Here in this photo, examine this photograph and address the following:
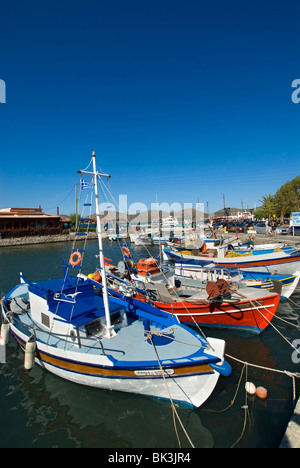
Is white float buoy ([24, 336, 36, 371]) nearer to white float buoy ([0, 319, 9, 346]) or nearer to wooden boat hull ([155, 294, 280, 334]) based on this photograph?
white float buoy ([0, 319, 9, 346])

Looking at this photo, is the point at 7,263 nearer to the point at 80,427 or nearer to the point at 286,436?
the point at 80,427

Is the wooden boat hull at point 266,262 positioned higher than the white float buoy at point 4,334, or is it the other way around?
the wooden boat hull at point 266,262

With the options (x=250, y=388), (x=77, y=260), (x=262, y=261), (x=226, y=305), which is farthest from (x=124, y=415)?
(x=262, y=261)

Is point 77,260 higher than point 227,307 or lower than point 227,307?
higher

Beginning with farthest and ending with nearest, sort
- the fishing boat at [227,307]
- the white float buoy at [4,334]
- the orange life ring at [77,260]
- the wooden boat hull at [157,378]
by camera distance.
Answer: the fishing boat at [227,307], the white float buoy at [4,334], the orange life ring at [77,260], the wooden boat hull at [157,378]

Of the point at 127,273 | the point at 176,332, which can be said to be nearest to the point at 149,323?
the point at 176,332

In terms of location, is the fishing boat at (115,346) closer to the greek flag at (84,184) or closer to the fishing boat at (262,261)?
the greek flag at (84,184)

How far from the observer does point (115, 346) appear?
8.03m

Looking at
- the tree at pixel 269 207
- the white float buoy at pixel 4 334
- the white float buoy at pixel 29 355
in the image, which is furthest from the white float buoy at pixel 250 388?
the tree at pixel 269 207

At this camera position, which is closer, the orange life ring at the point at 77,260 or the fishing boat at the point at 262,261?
the orange life ring at the point at 77,260

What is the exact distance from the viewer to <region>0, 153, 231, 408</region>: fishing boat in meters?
6.98

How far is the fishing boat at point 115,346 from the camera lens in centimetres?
698

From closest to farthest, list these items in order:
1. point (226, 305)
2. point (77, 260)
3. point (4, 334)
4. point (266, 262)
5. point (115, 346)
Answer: point (115, 346) → point (77, 260) → point (4, 334) → point (226, 305) → point (266, 262)

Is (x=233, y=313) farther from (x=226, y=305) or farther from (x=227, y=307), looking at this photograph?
(x=226, y=305)
